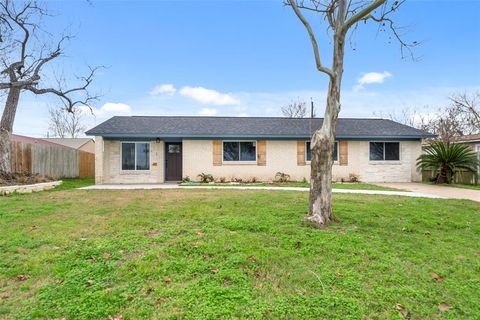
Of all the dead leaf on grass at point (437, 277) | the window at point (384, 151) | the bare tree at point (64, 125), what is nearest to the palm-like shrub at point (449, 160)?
the window at point (384, 151)

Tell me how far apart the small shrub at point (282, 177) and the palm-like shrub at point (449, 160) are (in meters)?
7.01

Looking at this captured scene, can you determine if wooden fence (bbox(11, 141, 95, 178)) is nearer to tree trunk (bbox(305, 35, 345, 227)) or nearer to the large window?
the large window

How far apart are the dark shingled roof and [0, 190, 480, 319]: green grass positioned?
8.82 metres

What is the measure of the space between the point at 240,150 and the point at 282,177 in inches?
102

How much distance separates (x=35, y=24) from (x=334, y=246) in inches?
623

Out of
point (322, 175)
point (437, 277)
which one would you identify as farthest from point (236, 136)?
point (437, 277)

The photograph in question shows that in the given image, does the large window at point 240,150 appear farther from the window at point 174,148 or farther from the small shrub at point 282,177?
the window at point 174,148

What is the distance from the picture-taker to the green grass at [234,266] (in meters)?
2.67

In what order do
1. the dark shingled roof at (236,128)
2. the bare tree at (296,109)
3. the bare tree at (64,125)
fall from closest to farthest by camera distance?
the dark shingled roof at (236,128) → the bare tree at (296,109) → the bare tree at (64,125)

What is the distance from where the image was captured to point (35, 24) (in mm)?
13109

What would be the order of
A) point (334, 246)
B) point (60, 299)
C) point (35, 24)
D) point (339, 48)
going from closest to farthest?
point (60, 299)
point (334, 246)
point (339, 48)
point (35, 24)

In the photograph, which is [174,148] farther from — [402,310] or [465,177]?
[465,177]

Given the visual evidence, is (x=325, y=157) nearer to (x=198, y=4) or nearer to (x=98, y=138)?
(x=198, y=4)

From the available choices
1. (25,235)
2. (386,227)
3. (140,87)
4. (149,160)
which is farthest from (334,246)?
(140,87)
